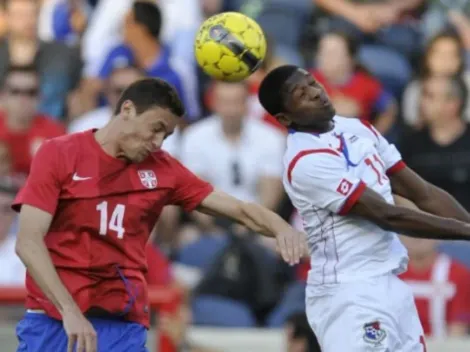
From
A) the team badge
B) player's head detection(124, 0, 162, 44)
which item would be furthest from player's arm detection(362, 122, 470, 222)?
player's head detection(124, 0, 162, 44)

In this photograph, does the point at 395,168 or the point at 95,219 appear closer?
the point at 95,219

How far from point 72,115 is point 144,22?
39.2 inches

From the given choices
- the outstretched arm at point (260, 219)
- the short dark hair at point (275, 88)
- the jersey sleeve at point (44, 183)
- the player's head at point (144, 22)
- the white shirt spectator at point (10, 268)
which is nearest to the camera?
the jersey sleeve at point (44, 183)

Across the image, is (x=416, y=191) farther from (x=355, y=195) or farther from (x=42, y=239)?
(x=42, y=239)

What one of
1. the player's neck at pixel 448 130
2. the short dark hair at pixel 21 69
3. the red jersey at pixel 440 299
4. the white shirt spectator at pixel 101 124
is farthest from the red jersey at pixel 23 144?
the red jersey at pixel 440 299

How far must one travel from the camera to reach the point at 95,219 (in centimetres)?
689

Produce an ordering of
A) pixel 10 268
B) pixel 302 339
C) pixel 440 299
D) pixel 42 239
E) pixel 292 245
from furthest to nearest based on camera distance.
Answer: pixel 440 299 < pixel 10 268 < pixel 302 339 < pixel 292 245 < pixel 42 239

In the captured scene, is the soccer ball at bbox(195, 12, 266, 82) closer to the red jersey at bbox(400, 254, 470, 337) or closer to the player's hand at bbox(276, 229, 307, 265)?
the player's hand at bbox(276, 229, 307, 265)

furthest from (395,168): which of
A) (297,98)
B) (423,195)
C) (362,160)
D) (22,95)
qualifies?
(22,95)

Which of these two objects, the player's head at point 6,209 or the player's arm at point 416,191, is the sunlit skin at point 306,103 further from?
the player's head at point 6,209

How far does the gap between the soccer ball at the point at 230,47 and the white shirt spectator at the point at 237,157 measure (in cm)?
395

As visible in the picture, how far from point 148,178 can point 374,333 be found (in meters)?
1.33

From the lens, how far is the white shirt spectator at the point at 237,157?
443 inches

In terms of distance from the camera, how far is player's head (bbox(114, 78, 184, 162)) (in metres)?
6.86
